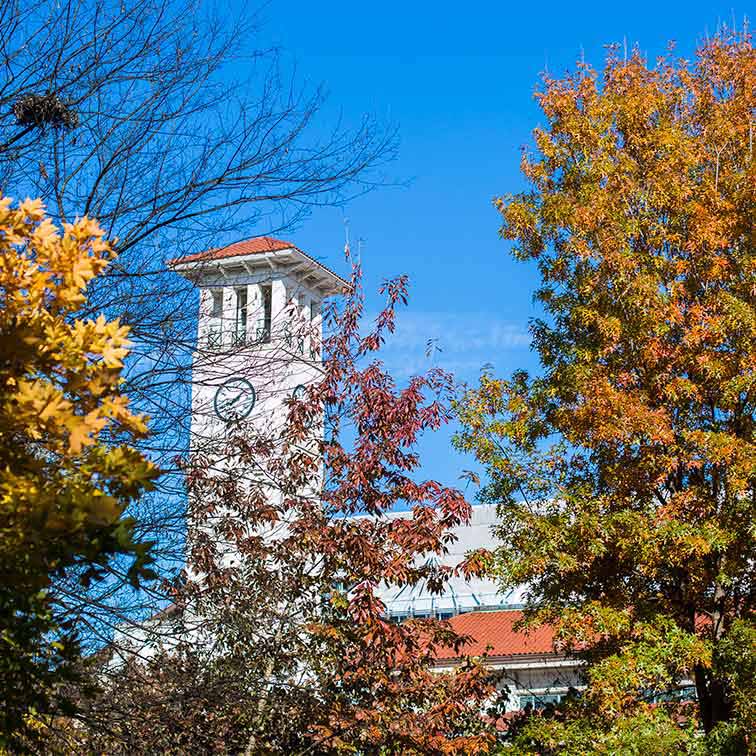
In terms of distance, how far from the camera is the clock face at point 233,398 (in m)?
7.11

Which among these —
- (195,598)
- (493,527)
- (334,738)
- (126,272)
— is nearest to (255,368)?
(126,272)

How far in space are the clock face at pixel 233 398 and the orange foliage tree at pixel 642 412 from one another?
4352 millimetres

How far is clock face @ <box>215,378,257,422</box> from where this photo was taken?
7.11 meters

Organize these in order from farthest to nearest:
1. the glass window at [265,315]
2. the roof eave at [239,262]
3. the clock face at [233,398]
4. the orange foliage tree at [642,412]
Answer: the orange foliage tree at [642,412] < the glass window at [265,315] < the clock face at [233,398] < the roof eave at [239,262]

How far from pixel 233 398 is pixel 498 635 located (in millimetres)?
17530

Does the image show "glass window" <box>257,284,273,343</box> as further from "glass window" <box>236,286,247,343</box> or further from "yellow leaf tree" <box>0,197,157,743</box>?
"yellow leaf tree" <box>0,197,157,743</box>

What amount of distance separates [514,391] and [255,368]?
607 cm

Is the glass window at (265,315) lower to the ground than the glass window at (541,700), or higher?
higher

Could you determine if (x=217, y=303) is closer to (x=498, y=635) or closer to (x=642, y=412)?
(x=642, y=412)

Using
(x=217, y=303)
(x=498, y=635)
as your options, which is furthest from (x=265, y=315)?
(x=498, y=635)

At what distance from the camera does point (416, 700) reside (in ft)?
28.1

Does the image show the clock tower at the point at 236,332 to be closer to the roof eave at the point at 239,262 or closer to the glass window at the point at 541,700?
the roof eave at the point at 239,262

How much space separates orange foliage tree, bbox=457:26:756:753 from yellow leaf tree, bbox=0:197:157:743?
7751mm

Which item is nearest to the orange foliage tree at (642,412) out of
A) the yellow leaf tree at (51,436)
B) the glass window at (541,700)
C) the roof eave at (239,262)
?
the glass window at (541,700)
